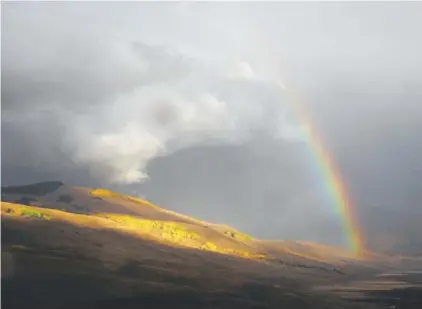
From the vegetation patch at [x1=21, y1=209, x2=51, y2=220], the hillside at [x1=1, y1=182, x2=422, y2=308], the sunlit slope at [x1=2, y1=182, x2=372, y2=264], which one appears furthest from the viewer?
the sunlit slope at [x1=2, y1=182, x2=372, y2=264]

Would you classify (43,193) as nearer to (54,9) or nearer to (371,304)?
(54,9)

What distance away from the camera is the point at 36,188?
9859 mm

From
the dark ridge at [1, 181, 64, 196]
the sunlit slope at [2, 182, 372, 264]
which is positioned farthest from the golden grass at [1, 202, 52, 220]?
the dark ridge at [1, 181, 64, 196]

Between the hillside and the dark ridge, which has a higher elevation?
the dark ridge

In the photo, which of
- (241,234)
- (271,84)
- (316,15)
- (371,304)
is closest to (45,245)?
(241,234)

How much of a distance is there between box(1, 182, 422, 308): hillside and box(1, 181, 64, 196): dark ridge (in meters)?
0.02

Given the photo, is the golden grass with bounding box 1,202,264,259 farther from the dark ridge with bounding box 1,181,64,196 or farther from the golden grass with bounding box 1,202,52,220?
the dark ridge with bounding box 1,181,64,196

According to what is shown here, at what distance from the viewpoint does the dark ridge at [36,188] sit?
9836 mm

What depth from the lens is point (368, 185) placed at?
1082cm

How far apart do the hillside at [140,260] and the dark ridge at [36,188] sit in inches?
0.7

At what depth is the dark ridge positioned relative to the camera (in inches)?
387

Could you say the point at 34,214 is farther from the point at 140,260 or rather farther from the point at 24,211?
the point at 140,260

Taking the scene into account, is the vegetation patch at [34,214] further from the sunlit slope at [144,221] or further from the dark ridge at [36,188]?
the dark ridge at [36,188]

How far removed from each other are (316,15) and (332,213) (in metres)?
3.88
